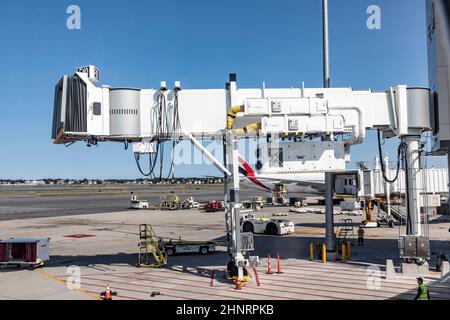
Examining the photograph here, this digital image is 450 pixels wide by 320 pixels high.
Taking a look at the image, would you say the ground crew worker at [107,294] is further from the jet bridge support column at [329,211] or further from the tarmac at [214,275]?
the jet bridge support column at [329,211]

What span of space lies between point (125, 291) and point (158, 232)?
83.8ft

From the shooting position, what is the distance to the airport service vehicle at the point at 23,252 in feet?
90.7

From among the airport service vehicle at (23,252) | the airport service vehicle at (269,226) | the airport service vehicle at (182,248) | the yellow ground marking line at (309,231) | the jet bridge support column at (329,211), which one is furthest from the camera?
the yellow ground marking line at (309,231)

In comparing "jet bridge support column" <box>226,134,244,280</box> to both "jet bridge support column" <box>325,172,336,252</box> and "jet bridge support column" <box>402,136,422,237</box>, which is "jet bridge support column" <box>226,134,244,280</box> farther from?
"jet bridge support column" <box>402,136,422,237</box>

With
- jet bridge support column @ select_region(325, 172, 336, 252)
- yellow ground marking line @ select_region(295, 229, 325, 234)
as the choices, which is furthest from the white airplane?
jet bridge support column @ select_region(325, 172, 336, 252)

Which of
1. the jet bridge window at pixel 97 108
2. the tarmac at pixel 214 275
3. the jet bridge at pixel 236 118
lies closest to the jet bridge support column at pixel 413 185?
the jet bridge at pixel 236 118

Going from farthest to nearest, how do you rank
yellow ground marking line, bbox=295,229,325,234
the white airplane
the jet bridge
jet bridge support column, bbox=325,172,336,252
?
the white airplane
yellow ground marking line, bbox=295,229,325,234
jet bridge support column, bbox=325,172,336,252
the jet bridge

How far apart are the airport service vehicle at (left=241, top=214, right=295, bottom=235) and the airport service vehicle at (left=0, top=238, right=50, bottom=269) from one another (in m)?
21.0

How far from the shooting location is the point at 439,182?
189 ft

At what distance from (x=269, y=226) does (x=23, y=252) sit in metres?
22.4

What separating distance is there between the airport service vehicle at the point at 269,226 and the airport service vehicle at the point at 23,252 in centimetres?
2101

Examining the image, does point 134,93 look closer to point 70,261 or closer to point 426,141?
point 70,261

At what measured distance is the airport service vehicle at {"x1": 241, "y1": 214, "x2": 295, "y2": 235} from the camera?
41781mm

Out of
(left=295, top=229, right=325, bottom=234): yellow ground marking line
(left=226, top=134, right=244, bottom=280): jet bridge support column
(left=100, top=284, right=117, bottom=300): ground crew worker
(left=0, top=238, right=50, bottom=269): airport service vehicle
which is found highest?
(left=226, top=134, right=244, bottom=280): jet bridge support column
